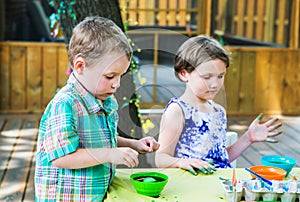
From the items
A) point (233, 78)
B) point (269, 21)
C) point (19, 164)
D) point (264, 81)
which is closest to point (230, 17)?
point (269, 21)

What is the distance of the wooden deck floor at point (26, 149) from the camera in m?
3.58

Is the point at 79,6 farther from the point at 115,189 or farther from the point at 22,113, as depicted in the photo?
the point at 22,113

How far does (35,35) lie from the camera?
19.5ft

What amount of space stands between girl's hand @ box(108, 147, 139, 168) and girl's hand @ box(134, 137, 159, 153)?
218 millimetres

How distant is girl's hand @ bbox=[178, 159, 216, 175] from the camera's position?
5.96 feet

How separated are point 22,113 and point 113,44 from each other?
4.63m

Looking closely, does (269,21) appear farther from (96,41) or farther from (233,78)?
(96,41)

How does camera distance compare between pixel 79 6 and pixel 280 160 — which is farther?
pixel 79 6

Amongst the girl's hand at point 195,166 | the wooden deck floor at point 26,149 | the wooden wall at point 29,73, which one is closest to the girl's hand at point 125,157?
the girl's hand at point 195,166

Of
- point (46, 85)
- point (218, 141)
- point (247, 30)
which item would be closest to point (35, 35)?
point (46, 85)

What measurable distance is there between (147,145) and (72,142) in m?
0.27

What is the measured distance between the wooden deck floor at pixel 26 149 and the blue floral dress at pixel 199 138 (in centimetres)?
166

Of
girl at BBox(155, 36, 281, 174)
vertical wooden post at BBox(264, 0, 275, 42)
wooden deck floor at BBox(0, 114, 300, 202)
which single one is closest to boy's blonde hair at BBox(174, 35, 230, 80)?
girl at BBox(155, 36, 281, 174)

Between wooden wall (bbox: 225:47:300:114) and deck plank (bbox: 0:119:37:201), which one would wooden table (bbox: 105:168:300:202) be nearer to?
deck plank (bbox: 0:119:37:201)
